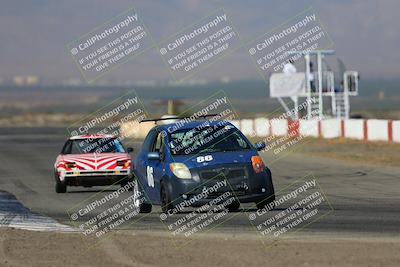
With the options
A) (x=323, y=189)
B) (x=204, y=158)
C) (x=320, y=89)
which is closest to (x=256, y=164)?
(x=204, y=158)

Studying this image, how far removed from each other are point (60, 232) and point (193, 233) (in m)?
1.87

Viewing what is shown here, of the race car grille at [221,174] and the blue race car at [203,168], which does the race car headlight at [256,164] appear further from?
the race car grille at [221,174]

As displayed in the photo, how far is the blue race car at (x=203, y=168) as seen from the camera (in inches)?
649

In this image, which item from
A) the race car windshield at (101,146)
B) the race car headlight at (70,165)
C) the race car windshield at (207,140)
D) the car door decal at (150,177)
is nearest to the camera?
the race car windshield at (207,140)

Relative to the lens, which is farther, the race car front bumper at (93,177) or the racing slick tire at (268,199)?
the race car front bumper at (93,177)

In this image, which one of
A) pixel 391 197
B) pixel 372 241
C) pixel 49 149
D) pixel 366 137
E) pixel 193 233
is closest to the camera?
pixel 372 241

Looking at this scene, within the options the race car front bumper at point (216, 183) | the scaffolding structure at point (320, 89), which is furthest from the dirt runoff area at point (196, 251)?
the scaffolding structure at point (320, 89)

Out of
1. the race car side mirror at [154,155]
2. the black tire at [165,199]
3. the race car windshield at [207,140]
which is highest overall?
the race car windshield at [207,140]

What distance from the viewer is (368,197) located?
20.1 meters

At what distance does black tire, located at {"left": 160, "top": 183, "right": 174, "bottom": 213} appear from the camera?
54.5ft

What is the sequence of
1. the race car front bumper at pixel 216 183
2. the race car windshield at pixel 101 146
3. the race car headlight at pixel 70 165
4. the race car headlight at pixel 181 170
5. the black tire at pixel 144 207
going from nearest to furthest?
1. the race car front bumper at pixel 216 183
2. the race car headlight at pixel 181 170
3. the black tire at pixel 144 207
4. the race car headlight at pixel 70 165
5. the race car windshield at pixel 101 146

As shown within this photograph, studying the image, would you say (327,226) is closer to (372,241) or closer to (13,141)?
(372,241)

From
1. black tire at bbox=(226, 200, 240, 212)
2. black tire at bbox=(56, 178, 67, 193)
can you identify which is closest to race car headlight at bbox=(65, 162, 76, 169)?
black tire at bbox=(56, 178, 67, 193)

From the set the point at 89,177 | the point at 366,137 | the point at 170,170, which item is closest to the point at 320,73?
the point at 366,137
